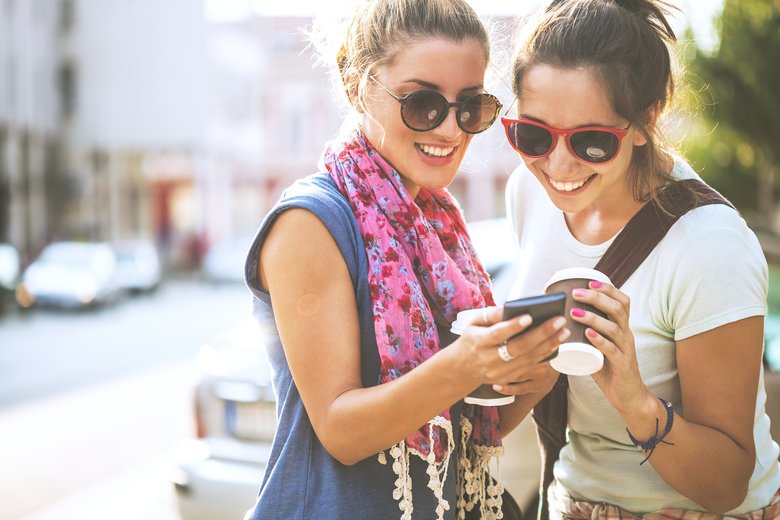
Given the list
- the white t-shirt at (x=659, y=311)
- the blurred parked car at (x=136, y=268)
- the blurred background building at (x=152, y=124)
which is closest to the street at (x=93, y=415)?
the white t-shirt at (x=659, y=311)

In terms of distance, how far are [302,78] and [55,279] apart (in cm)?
1763

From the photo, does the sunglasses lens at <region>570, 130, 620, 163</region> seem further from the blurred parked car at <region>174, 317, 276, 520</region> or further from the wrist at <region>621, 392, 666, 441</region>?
the blurred parked car at <region>174, 317, 276, 520</region>

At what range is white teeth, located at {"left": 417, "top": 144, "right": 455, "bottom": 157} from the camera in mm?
1784

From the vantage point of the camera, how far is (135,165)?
31875 mm

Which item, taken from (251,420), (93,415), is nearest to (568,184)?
(251,420)

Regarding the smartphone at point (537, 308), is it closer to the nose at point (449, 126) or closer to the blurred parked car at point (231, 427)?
the nose at point (449, 126)

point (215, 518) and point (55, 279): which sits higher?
point (215, 518)

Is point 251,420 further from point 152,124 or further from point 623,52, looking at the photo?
point 152,124

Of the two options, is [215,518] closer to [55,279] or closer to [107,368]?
[107,368]

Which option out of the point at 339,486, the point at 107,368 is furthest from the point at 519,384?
the point at 107,368

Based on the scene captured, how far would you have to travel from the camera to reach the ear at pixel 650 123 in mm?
1755

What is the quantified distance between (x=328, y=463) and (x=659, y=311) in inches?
30.8

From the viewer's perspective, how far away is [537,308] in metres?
1.31

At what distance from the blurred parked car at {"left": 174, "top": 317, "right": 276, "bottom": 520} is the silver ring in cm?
229
